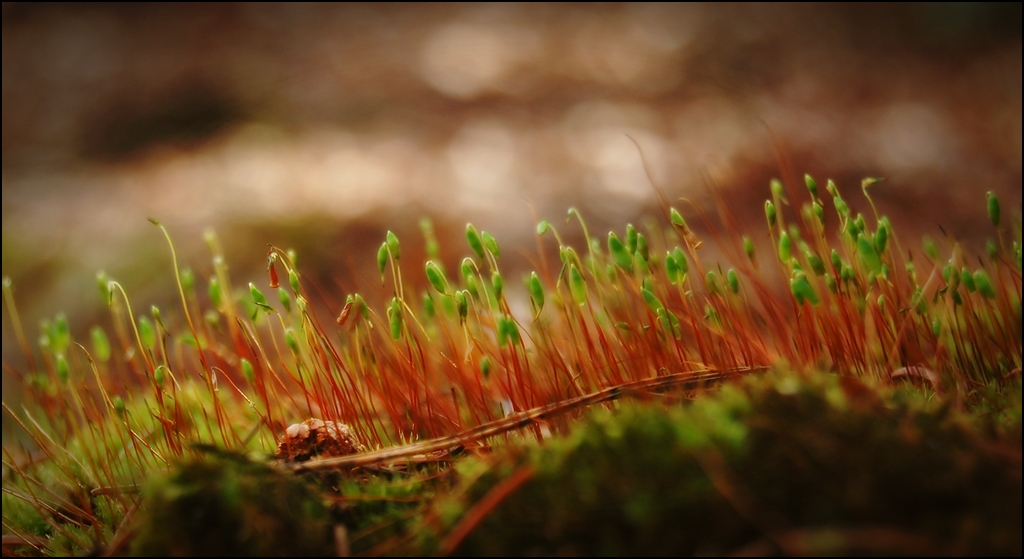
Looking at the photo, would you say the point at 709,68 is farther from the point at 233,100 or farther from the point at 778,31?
the point at 233,100

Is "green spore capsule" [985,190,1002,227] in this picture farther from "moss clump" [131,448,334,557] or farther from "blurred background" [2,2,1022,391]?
"blurred background" [2,2,1022,391]

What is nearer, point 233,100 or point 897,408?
point 897,408

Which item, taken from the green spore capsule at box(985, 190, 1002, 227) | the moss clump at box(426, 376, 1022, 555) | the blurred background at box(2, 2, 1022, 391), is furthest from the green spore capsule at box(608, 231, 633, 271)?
the blurred background at box(2, 2, 1022, 391)

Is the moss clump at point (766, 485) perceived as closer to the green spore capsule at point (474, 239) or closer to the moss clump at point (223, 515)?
the moss clump at point (223, 515)

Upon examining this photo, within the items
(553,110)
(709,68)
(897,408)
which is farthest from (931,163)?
(897,408)

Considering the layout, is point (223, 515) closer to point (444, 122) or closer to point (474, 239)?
point (474, 239)

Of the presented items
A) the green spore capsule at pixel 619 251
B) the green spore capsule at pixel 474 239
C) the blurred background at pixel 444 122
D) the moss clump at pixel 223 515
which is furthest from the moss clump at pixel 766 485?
the blurred background at pixel 444 122
